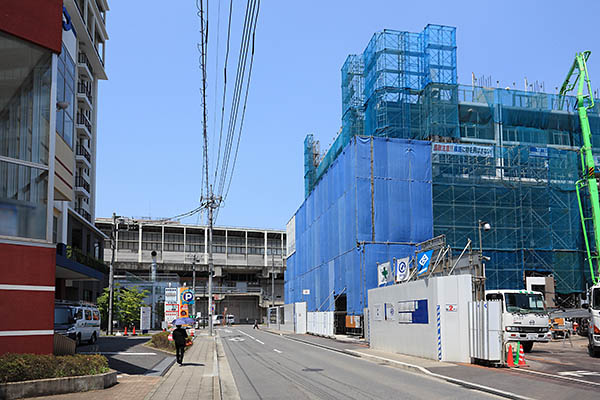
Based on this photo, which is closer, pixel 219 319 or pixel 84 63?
pixel 84 63

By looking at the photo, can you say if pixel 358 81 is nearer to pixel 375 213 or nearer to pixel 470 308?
pixel 375 213

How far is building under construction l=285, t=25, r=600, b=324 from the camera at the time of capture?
46.3 metres

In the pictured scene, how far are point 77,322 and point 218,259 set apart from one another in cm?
7663

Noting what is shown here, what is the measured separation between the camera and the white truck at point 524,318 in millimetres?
26156

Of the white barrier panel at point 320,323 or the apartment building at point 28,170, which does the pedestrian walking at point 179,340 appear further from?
the white barrier panel at point 320,323

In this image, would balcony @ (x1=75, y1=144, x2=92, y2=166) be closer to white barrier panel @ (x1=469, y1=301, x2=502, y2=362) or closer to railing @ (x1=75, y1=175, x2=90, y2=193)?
railing @ (x1=75, y1=175, x2=90, y2=193)

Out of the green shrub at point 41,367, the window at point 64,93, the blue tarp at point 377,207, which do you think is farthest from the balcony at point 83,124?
the green shrub at point 41,367

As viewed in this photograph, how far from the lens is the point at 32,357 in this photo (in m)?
13.4

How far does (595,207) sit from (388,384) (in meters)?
38.5

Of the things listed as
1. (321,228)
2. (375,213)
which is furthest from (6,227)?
(321,228)

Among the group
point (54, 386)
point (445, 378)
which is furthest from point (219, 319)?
point (54, 386)

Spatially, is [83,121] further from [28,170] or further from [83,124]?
[28,170]

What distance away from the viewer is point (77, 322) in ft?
99.0

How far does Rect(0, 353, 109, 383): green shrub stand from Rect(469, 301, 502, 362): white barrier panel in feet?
38.7
